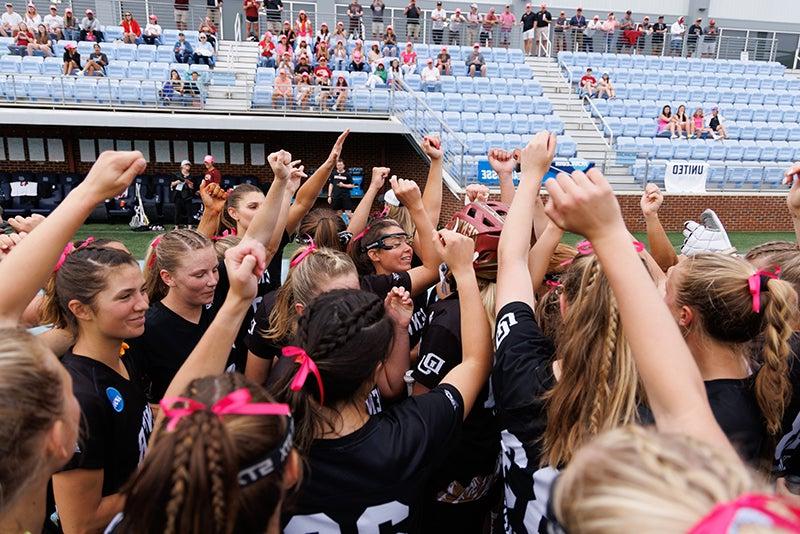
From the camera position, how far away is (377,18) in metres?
→ 22.4

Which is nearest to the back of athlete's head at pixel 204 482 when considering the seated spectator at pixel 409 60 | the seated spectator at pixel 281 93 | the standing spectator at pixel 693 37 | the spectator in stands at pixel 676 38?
the seated spectator at pixel 281 93

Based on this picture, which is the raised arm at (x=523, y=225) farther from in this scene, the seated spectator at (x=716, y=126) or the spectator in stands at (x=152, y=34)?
the spectator in stands at (x=152, y=34)

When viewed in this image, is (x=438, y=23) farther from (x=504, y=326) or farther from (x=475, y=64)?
(x=504, y=326)

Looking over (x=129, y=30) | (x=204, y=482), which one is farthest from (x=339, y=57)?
(x=204, y=482)

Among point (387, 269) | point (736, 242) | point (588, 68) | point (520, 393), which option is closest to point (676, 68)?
point (588, 68)

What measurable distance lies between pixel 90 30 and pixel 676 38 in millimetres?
22555

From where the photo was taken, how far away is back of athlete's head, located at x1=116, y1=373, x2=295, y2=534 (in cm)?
116

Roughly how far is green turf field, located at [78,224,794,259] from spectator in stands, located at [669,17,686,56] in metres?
12.5

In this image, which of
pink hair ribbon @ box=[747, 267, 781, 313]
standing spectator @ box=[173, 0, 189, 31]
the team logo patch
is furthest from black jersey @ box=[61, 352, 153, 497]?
standing spectator @ box=[173, 0, 189, 31]

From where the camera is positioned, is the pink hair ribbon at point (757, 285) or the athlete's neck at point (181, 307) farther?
the athlete's neck at point (181, 307)

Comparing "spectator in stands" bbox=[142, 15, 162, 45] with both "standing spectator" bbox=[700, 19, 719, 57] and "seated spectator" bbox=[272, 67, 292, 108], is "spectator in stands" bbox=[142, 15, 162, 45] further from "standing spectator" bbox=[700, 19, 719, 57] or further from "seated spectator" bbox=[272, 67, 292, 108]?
"standing spectator" bbox=[700, 19, 719, 57]

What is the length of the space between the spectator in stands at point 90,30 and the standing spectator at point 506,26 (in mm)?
14708

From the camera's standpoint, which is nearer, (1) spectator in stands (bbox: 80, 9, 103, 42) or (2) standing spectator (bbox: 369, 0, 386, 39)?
(1) spectator in stands (bbox: 80, 9, 103, 42)

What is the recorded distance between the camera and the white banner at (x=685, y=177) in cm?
1536
